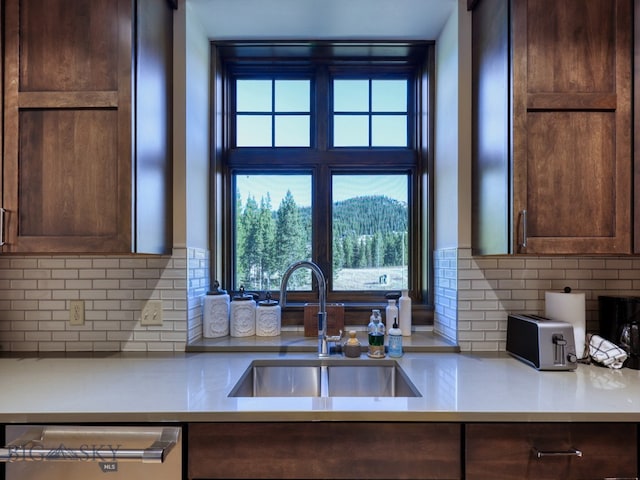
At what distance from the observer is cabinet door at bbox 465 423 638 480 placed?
1.11 meters

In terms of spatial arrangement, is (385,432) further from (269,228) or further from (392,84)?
(392,84)

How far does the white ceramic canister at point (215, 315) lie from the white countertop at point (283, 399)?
26cm

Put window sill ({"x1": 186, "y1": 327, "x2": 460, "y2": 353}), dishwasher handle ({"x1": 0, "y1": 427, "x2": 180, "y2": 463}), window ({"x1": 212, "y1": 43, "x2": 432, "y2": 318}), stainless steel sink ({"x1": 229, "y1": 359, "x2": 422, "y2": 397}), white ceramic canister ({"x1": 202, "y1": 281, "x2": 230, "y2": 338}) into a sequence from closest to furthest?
dishwasher handle ({"x1": 0, "y1": 427, "x2": 180, "y2": 463}) → stainless steel sink ({"x1": 229, "y1": 359, "x2": 422, "y2": 397}) → window sill ({"x1": 186, "y1": 327, "x2": 460, "y2": 353}) → white ceramic canister ({"x1": 202, "y1": 281, "x2": 230, "y2": 338}) → window ({"x1": 212, "y1": 43, "x2": 432, "y2": 318})

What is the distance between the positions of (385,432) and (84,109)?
→ 1449 millimetres

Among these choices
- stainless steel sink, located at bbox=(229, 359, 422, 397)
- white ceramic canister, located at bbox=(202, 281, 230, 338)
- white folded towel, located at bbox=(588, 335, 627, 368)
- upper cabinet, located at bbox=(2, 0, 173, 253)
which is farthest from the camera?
white ceramic canister, located at bbox=(202, 281, 230, 338)

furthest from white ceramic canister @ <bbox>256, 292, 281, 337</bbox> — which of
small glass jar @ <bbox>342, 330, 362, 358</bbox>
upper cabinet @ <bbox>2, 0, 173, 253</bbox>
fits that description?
upper cabinet @ <bbox>2, 0, 173, 253</bbox>

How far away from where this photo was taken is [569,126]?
1.41 metres

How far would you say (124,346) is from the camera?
1749 millimetres

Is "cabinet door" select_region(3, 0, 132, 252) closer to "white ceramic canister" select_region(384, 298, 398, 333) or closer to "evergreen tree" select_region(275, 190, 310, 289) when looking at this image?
"evergreen tree" select_region(275, 190, 310, 289)

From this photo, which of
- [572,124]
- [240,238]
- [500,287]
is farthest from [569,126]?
[240,238]

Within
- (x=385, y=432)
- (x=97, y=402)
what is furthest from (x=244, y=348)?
(x=385, y=432)

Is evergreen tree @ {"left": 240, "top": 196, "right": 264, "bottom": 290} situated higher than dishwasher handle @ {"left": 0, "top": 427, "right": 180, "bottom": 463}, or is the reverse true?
evergreen tree @ {"left": 240, "top": 196, "right": 264, "bottom": 290}

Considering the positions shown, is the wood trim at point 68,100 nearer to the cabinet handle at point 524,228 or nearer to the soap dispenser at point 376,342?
the soap dispenser at point 376,342

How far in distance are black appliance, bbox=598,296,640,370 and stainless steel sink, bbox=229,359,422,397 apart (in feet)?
2.89
